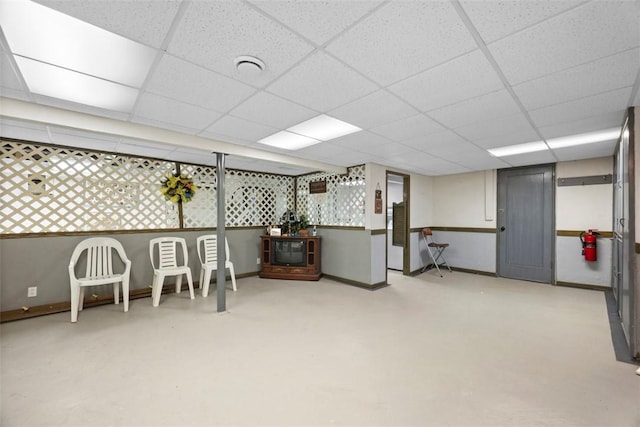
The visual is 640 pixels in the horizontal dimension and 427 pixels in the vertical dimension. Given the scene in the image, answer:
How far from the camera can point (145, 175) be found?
4168 mm

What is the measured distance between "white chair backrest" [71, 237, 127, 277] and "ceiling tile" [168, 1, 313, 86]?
3175 millimetres

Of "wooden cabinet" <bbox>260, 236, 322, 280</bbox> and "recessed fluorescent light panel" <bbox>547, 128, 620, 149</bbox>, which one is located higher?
"recessed fluorescent light panel" <bbox>547, 128, 620, 149</bbox>

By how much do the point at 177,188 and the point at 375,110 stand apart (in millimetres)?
3480

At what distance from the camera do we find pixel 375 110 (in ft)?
7.61

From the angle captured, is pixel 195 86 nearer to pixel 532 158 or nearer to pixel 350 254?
pixel 350 254

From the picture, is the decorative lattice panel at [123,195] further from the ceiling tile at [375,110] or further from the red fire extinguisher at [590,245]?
the red fire extinguisher at [590,245]

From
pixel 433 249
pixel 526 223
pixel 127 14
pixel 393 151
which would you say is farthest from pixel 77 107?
pixel 526 223

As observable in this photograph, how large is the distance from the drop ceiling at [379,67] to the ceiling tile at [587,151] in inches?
38.0

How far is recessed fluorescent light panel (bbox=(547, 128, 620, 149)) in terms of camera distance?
9.82 feet

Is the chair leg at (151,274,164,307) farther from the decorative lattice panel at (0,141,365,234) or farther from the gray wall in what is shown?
the decorative lattice panel at (0,141,365,234)

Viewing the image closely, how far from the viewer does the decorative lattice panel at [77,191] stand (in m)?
3.25

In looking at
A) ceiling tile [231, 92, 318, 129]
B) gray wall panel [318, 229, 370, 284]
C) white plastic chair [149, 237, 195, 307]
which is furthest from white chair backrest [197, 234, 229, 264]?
ceiling tile [231, 92, 318, 129]

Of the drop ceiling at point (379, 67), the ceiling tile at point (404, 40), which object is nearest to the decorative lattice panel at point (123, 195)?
the drop ceiling at point (379, 67)

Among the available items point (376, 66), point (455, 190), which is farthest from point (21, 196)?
point (455, 190)
